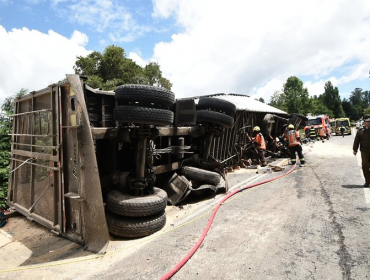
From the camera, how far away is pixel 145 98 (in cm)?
355

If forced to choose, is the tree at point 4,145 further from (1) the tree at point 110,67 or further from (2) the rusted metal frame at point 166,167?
(1) the tree at point 110,67

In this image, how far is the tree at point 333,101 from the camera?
7700cm

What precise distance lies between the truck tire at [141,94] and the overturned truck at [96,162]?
0.01m

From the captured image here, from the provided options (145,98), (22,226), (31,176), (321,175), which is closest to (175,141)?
(145,98)

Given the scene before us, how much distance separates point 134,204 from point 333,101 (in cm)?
8968

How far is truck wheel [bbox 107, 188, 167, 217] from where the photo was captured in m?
3.66

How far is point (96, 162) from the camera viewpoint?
3410 millimetres

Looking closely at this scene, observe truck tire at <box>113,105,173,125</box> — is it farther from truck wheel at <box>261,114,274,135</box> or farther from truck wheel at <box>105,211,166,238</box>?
truck wheel at <box>261,114,274,135</box>

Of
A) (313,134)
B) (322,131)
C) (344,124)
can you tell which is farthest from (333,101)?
(313,134)

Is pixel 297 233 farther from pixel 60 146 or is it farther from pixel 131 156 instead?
pixel 60 146

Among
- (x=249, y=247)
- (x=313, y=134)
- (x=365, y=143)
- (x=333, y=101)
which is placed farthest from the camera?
(x=333, y=101)

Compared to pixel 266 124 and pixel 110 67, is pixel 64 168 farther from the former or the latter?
pixel 110 67

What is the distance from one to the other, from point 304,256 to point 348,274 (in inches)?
17.8

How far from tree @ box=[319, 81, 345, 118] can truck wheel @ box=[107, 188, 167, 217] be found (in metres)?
86.3
